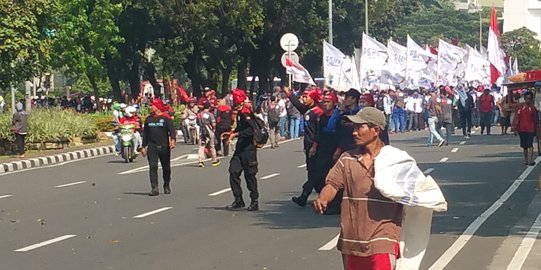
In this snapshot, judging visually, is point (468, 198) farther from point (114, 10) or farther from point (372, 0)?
point (372, 0)

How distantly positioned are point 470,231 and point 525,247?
5.40 ft

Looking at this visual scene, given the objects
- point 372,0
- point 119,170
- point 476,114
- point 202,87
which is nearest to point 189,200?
point 119,170

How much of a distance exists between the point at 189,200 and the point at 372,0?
5145 cm

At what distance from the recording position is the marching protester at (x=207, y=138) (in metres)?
28.2

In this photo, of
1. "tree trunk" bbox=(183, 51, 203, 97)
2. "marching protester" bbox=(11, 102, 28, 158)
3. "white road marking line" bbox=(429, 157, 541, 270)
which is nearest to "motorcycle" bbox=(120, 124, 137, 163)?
"marching protester" bbox=(11, 102, 28, 158)

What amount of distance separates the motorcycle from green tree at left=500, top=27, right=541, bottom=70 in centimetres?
9043

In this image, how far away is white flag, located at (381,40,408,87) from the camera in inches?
1969

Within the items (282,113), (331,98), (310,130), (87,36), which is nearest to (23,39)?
(282,113)

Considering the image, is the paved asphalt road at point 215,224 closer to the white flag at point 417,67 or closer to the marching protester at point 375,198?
the marching protester at point 375,198

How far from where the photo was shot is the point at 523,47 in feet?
408

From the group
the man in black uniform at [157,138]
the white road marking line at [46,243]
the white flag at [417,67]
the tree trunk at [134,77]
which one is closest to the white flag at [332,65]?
the white flag at [417,67]

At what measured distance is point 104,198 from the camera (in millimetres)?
20422

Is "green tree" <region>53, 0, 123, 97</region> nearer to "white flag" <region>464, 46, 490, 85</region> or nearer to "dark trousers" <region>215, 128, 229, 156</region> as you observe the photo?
"white flag" <region>464, 46, 490, 85</region>

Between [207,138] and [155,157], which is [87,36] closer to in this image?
[207,138]
